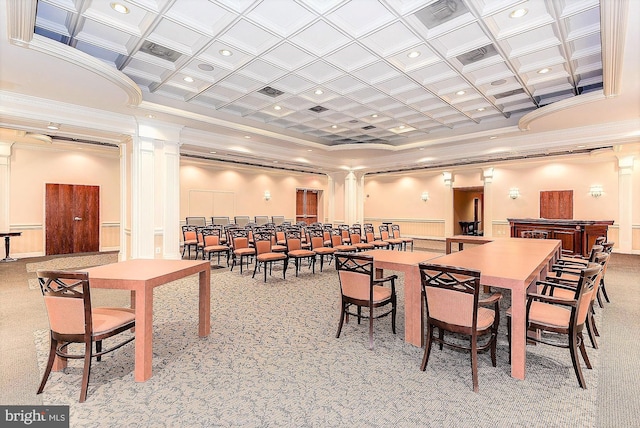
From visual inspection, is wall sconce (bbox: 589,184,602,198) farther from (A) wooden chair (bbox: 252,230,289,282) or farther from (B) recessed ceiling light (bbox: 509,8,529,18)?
(A) wooden chair (bbox: 252,230,289,282)

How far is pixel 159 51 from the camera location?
4.43 metres

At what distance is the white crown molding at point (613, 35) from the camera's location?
2.92 meters

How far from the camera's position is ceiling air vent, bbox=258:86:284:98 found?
227 inches

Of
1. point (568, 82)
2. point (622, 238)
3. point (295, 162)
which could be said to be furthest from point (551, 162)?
point (295, 162)

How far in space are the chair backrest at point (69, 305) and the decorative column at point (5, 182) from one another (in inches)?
328

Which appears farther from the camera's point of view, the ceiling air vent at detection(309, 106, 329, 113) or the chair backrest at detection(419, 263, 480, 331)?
the ceiling air vent at detection(309, 106, 329, 113)

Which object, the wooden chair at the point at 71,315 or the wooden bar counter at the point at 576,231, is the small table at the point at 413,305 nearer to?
the wooden chair at the point at 71,315

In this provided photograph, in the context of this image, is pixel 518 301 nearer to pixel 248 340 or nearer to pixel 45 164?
pixel 248 340

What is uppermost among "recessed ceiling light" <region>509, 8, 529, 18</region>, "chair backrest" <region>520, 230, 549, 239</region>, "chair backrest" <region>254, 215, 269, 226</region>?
"recessed ceiling light" <region>509, 8, 529, 18</region>

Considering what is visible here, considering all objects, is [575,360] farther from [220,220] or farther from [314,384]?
[220,220]

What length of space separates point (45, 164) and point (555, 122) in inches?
486

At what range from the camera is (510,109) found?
690cm

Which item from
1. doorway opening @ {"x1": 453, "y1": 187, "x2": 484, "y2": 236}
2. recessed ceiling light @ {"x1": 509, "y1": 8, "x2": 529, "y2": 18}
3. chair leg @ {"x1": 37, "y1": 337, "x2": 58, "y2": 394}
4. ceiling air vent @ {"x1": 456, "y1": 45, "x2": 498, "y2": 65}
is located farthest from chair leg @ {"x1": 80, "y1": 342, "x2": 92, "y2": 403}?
doorway opening @ {"x1": 453, "y1": 187, "x2": 484, "y2": 236}

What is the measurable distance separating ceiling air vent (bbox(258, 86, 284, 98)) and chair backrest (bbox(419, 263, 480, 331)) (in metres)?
4.42
